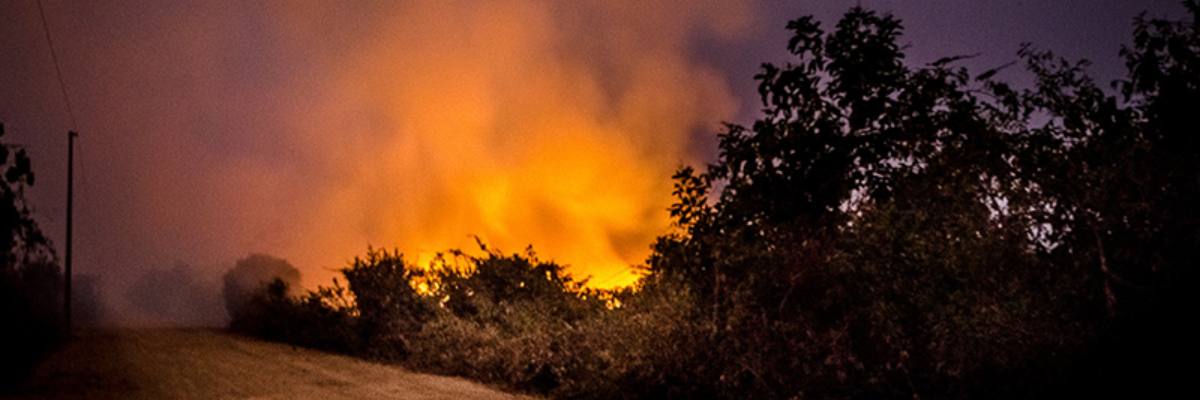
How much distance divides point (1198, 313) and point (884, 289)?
2840mm

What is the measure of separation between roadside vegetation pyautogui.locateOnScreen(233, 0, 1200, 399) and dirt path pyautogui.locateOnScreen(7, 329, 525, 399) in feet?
8.82

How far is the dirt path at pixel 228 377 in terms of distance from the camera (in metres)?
11.6

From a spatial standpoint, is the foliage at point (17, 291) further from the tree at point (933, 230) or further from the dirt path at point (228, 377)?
the tree at point (933, 230)

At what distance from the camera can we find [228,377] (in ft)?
44.0

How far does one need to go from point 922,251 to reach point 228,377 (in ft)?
37.0

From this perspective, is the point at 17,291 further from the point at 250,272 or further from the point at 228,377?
the point at 250,272

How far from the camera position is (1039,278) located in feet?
21.1

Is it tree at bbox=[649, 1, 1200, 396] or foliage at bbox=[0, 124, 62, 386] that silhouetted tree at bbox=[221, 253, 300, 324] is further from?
tree at bbox=[649, 1, 1200, 396]

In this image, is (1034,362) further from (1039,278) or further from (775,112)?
(775,112)

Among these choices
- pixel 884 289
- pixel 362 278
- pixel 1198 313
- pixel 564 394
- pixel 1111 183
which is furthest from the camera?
pixel 362 278

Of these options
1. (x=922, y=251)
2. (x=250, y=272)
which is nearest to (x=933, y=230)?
(x=922, y=251)

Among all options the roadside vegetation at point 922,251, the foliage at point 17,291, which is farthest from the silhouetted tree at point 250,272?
the roadside vegetation at point 922,251

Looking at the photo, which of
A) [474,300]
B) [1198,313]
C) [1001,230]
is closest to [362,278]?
[474,300]

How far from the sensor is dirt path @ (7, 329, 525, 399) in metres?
11.6
